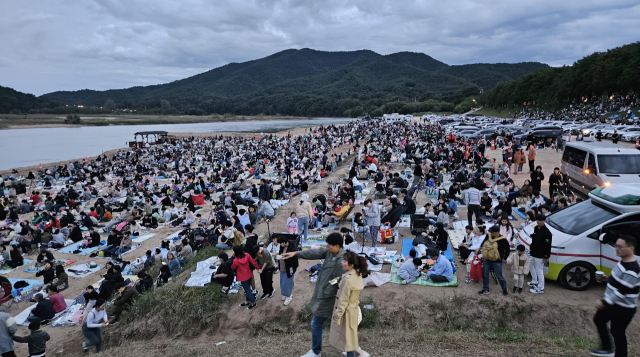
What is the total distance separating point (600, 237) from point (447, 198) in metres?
6.08

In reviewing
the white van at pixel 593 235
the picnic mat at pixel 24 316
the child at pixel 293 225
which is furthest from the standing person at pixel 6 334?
the white van at pixel 593 235

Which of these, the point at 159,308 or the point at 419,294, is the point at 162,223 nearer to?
the point at 159,308

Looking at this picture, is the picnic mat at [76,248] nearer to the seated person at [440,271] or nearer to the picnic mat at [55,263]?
the picnic mat at [55,263]

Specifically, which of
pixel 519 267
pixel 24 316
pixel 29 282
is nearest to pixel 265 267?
pixel 519 267

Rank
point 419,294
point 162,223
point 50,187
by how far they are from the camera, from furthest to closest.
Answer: point 50,187 → point 162,223 → point 419,294

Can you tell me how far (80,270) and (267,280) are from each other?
22.9 feet

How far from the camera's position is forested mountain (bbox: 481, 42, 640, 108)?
4159 centimetres

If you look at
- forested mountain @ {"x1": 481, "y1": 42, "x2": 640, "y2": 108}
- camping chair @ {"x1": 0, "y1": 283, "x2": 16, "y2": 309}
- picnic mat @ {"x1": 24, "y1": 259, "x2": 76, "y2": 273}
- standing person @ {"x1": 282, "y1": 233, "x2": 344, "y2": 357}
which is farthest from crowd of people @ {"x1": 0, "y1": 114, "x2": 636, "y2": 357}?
forested mountain @ {"x1": 481, "y1": 42, "x2": 640, "y2": 108}

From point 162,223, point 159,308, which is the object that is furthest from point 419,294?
point 162,223

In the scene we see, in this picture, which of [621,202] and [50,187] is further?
[50,187]

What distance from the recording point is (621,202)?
5863mm

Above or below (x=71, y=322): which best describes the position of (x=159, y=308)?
above

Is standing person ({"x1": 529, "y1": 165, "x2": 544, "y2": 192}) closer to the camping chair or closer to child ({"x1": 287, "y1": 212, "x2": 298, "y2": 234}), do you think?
child ({"x1": 287, "y1": 212, "x2": 298, "y2": 234})

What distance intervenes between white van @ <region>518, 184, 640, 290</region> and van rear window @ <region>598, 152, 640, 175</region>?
5.52 meters
